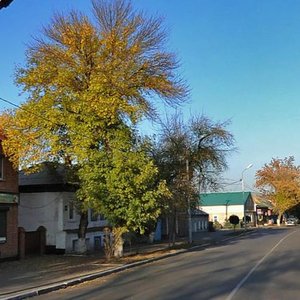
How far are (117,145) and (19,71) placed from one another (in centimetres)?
680

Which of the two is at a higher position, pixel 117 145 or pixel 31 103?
pixel 31 103

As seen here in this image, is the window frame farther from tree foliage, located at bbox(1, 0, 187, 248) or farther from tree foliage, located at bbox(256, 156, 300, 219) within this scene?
tree foliage, located at bbox(256, 156, 300, 219)

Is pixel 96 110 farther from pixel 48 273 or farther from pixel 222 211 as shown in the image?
pixel 222 211

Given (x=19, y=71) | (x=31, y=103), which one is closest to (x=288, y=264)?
(x=31, y=103)

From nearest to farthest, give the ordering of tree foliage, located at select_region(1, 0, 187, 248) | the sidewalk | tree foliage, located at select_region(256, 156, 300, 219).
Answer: the sidewalk
tree foliage, located at select_region(1, 0, 187, 248)
tree foliage, located at select_region(256, 156, 300, 219)

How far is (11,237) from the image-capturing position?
84.8ft

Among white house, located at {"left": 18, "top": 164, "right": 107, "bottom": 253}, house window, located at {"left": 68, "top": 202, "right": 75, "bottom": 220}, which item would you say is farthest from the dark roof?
house window, located at {"left": 68, "top": 202, "right": 75, "bottom": 220}

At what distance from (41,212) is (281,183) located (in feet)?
210

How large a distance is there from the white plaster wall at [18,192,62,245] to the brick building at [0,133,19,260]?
180 inches

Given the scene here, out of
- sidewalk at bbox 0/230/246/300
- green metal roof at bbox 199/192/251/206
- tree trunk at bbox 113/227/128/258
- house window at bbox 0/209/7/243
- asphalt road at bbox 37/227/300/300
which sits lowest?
asphalt road at bbox 37/227/300/300

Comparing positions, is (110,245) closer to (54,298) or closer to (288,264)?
(288,264)

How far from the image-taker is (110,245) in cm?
2508

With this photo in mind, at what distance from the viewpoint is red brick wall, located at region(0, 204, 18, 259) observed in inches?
991

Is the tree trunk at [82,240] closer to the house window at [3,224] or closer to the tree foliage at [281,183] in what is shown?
the house window at [3,224]
